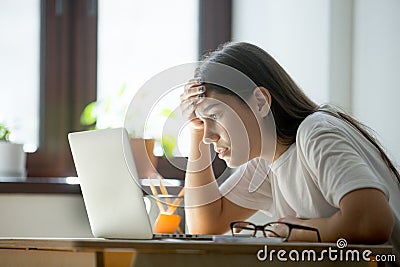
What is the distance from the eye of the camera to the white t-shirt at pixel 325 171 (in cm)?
140

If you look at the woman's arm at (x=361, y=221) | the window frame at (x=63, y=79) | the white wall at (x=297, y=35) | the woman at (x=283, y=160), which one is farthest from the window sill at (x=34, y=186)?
the woman's arm at (x=361, y=221)

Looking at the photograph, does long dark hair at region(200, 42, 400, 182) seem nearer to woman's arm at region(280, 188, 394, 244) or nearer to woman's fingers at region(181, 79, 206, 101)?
woman's fingers at region(181, 79, 206, 101)

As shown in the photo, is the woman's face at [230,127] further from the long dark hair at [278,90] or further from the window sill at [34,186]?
the window sill at [34,186]

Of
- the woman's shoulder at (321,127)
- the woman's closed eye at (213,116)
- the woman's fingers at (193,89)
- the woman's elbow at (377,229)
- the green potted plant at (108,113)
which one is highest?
the woman's fingers at (193,89)

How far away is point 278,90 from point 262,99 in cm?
5

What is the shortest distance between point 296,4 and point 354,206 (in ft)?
4.17

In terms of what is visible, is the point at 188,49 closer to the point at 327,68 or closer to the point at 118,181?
the point at 327,68

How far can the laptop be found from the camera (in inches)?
54.0

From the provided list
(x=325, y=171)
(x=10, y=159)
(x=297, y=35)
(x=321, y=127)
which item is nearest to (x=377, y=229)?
(x=325, y=171)

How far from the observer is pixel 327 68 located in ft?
7.50

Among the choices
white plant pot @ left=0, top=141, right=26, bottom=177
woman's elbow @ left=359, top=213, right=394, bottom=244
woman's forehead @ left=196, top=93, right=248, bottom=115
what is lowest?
white plant pot @ left=0, top=141, right=26, bottom=177

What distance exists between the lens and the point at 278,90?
171 cm

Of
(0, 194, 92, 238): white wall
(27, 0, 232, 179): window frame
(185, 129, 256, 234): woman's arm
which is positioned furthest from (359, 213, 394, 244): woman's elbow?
(27, 0, 232, 179): window frame

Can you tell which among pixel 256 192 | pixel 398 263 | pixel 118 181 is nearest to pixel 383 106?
pixel 256 192
